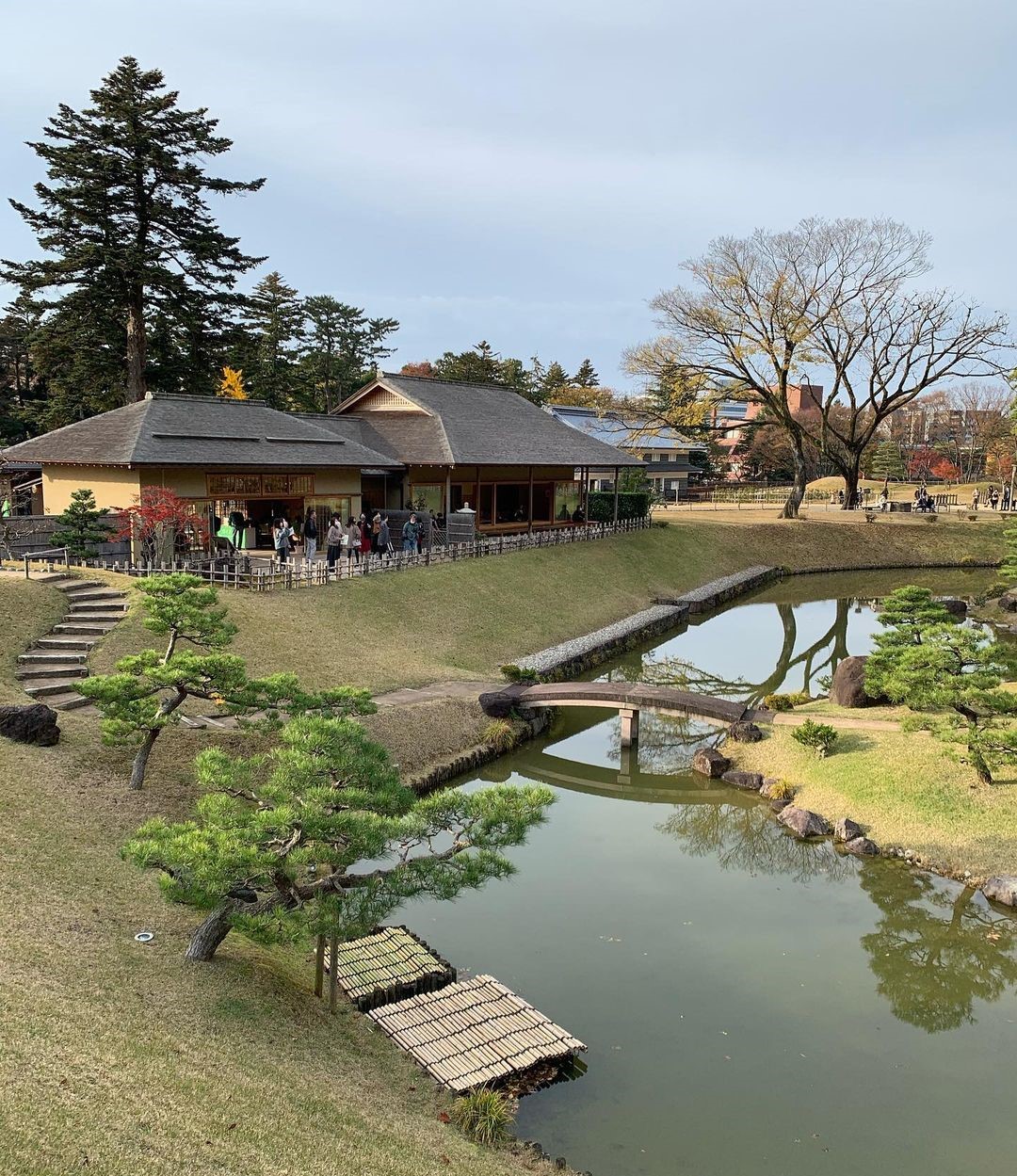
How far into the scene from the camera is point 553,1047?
825cm

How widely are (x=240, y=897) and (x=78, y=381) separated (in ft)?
94.8

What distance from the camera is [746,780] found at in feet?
49.9

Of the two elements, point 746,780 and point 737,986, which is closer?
point 737,986

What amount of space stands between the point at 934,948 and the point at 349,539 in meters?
17.3

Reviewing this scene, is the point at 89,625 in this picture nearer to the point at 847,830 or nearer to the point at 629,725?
the point at 629,725

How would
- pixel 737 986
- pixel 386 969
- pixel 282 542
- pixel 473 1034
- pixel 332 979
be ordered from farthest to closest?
pixel 282 542
pixel 737 986
pixel 386 969
pixel 332 979
pixel 473 1034

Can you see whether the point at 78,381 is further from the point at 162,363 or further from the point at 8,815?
the point at 8,815

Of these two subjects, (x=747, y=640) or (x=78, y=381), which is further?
(x=78, y=381)

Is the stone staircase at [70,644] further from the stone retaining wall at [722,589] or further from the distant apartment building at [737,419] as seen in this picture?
the distant apartment building at [737,419]

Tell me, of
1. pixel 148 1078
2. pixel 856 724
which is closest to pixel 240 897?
pixel 148 1078

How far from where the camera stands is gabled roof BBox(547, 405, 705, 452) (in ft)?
141

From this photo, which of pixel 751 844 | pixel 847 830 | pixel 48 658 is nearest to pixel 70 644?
pixel 48 658

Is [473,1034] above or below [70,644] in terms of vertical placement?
below

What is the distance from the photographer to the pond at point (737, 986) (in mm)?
7586
